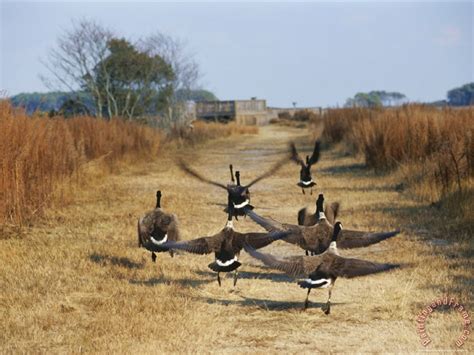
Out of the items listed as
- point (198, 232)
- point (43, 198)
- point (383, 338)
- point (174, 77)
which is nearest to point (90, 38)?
point (174, 77)

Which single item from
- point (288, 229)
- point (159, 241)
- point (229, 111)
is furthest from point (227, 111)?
point (288, 229)

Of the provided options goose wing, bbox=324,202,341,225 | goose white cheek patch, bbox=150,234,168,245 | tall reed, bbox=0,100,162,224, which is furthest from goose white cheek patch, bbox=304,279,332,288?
tall reed, bbox=0,100,162,224

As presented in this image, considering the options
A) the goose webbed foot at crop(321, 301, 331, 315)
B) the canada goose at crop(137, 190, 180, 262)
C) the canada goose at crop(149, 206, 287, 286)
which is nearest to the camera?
the goose webbed foot at crop(321, 301, 331, 315)

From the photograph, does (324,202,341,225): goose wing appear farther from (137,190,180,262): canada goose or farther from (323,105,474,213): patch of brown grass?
(323,105,474,213): patch of brown grass

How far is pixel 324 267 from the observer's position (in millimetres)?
5586

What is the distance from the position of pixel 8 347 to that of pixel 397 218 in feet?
22.1

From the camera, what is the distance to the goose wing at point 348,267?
552 centimetres

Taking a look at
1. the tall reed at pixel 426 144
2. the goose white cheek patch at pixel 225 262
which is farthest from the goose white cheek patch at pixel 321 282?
the tall reed at pixel 426 144

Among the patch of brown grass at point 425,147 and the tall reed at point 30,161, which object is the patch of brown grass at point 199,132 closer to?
the patch of brown grass at point 425,147

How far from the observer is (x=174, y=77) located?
38.8 metres

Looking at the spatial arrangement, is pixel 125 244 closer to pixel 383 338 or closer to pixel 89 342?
pixel 89 342

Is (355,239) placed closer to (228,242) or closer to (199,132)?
(228,242)

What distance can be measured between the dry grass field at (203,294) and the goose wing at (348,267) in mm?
392

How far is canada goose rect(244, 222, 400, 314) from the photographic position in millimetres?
5492
